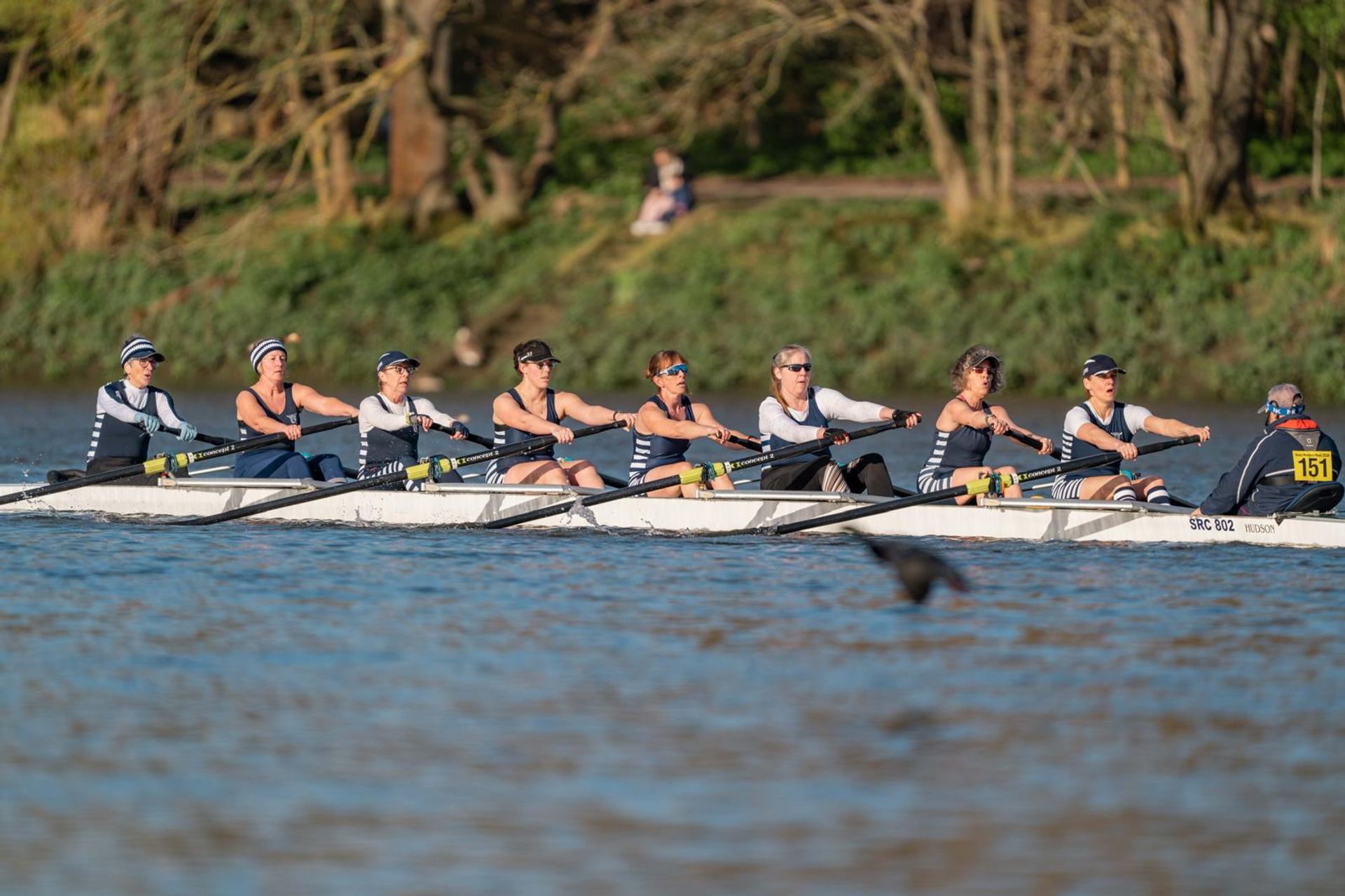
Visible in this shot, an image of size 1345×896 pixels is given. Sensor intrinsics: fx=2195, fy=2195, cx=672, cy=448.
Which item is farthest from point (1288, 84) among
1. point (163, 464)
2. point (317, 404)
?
point (163, 464)

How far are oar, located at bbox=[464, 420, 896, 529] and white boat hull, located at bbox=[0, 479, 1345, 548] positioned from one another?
0.27ft

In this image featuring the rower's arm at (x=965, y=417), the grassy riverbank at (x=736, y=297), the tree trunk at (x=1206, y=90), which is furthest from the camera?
the tree trunk at (x=1206, y=90)

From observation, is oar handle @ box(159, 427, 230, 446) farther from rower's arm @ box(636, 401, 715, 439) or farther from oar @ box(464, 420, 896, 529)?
rower's arm @ box(636, 401, 715, 439)

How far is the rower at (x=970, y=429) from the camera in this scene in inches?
616

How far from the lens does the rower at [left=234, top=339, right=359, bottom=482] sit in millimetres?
17453

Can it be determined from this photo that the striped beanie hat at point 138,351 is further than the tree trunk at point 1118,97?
No

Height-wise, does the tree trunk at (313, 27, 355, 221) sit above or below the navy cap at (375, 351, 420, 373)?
above

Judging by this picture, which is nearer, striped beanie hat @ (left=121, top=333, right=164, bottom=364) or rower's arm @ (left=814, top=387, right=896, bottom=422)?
rower's arm @ (left=814, top=387, right=896, bottom=422)

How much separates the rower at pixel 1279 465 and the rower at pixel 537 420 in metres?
4.41

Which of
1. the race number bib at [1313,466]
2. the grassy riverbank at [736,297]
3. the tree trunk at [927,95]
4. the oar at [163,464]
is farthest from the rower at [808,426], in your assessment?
the tree trunk at [927,95]

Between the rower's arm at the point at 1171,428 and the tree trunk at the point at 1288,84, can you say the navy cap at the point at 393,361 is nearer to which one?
the rower's arm at the point at 1171,428

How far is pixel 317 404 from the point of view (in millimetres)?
17641

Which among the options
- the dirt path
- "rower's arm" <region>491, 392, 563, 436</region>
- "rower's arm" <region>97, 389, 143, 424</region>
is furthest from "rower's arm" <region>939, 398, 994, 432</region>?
the dirt path

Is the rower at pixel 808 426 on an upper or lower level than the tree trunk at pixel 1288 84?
lower
